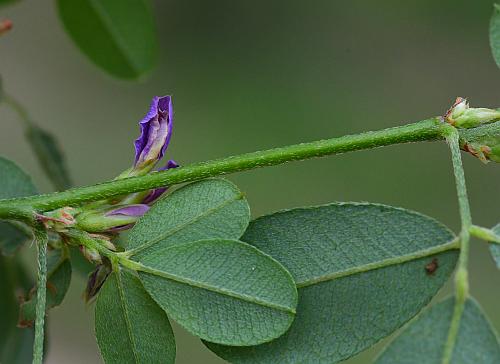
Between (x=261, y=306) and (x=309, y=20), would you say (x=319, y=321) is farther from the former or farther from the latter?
(x=309, y=20)

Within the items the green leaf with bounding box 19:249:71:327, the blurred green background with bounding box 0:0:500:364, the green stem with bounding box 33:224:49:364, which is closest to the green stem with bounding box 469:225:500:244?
the green stem with bounding box 33:224:49:364

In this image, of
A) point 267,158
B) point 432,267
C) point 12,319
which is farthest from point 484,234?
point 12,319

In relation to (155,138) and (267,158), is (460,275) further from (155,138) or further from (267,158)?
(155,138)

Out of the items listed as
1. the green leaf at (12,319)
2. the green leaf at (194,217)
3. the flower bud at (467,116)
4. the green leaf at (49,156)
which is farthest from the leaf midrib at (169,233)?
the green leaf at (49,156)

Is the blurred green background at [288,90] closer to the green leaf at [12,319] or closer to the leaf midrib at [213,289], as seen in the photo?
the green leaf at [12,319]

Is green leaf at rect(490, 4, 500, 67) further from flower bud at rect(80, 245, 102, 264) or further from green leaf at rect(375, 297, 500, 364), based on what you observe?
flower bud at rect(80, 245, 102, 264)

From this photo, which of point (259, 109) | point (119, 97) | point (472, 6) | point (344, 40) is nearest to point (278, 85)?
point (259, 109)
